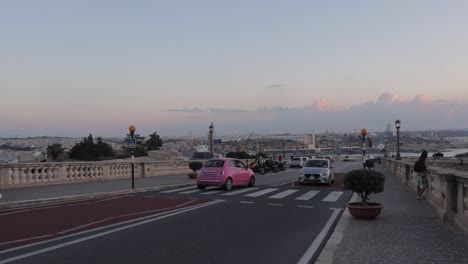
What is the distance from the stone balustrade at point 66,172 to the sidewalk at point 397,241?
52.8ft

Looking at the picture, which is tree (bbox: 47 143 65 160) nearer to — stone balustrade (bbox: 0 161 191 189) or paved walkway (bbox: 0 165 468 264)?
stone balustrade (bbox: 0 161 191 189)

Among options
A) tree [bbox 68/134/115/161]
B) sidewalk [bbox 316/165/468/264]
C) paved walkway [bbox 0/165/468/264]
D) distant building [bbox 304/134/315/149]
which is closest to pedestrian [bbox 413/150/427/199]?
paved walkway [bbox 0/165/468/264]

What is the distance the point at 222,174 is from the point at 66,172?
9.06m

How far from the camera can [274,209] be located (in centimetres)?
1573

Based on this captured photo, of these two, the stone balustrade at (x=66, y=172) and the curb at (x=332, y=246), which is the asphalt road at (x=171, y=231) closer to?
the curb at (x=332, y=246)

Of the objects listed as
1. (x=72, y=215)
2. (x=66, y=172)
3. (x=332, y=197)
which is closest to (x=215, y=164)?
(x=332, y=197)

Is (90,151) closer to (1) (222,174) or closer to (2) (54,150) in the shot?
(2) (54,150)

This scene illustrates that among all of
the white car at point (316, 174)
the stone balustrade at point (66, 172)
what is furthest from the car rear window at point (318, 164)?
the stone balustrade at point (66, 172)

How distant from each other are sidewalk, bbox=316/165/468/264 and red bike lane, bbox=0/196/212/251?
593cm

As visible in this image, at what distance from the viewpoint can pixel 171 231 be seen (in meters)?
11.2

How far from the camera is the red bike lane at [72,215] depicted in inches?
424

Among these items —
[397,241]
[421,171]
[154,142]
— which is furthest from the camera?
[154,142]

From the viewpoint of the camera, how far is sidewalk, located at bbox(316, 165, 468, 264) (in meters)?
8.05

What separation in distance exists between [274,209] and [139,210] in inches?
171
